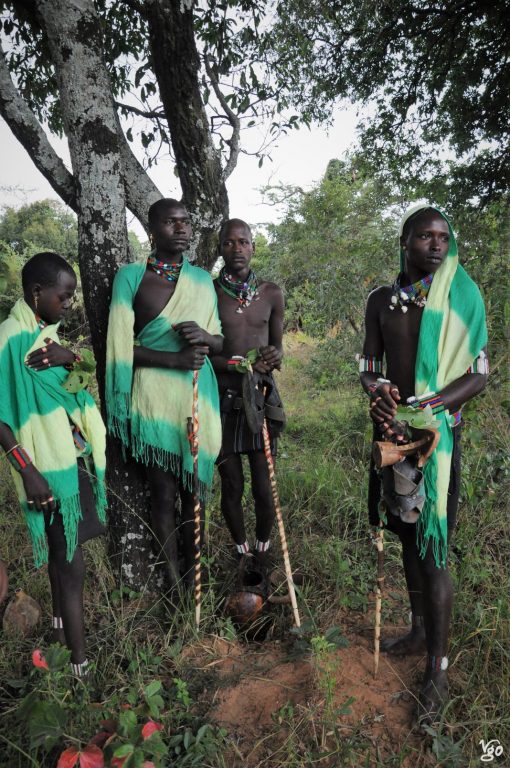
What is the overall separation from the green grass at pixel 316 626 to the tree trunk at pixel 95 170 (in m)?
0.40

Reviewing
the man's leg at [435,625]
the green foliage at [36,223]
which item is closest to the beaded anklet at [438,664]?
the man's leg at [435,625]

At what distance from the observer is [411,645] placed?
2.36 metres

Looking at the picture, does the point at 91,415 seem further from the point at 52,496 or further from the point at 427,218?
the point at 427,218

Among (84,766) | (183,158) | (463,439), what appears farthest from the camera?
(463,439)

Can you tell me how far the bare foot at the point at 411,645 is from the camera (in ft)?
7.72

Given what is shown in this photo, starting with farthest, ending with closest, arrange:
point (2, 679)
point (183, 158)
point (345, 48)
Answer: point (345, 48), point (183, 158), point (2, 679)

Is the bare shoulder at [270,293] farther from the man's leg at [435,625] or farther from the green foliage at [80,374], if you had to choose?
the man's leg at [435,625]

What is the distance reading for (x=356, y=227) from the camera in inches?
287

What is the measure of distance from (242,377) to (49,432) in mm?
1142

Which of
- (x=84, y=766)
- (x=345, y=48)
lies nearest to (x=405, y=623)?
(x=84, y=766)

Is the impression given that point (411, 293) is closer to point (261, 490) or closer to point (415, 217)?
point (415, 217)

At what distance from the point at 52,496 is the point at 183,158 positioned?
2.11 metres

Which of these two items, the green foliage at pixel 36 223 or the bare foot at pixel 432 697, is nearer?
the bare foot at pixel 432 697

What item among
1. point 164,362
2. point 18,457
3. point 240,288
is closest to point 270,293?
point 240,288
